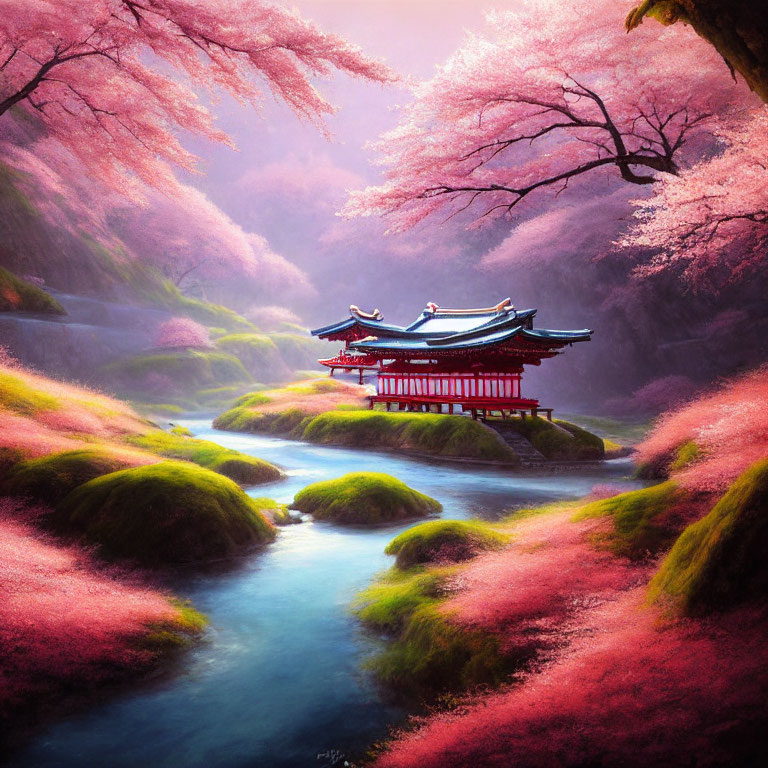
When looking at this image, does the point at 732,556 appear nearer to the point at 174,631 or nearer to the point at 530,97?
the point at 174,631

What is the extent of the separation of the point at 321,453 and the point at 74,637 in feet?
42.1

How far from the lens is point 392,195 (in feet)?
41.5

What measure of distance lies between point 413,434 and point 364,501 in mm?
8490

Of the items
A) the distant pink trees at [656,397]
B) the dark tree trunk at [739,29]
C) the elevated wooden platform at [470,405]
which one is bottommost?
the dark tree trunk at [739,29]

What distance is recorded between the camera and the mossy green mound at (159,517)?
22.3 feet

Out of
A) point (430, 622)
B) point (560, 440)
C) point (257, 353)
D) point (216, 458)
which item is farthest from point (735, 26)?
point (257, 353)

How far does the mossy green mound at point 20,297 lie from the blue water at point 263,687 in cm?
1530

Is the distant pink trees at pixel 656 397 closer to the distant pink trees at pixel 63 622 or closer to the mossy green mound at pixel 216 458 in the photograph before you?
the mossy green mound at pixel 216 458

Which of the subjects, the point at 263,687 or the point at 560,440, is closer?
the point at 263,687

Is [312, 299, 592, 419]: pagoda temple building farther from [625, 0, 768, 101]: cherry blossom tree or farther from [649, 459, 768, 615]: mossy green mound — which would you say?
[649, 459, 768, 615]: mossy green mound

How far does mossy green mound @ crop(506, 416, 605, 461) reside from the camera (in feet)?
52.0

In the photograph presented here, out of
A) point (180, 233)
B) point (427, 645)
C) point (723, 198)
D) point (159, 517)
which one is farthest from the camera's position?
point (180, 233)

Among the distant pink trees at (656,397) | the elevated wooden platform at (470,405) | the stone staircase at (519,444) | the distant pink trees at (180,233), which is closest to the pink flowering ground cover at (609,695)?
the stone staircase at (519,444)

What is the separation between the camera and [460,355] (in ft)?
61.9
